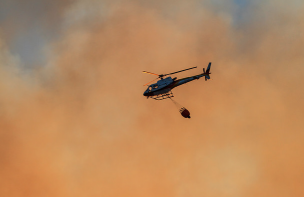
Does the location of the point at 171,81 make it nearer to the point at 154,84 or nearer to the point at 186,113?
the point at 154,84

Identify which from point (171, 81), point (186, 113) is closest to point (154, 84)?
point (171, 81)

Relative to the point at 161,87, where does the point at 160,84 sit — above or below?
above

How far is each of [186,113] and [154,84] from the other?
43.7ft

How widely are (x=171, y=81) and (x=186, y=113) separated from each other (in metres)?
11.3

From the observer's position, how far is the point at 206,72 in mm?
85562

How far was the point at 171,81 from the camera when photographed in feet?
274

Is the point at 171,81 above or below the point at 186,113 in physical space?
above

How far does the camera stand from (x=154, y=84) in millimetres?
83562

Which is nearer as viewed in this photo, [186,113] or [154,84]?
[186,113]

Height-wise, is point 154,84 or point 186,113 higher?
point 154,84

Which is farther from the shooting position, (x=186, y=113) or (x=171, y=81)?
(x=171, y=81)

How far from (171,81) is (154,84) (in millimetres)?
5161

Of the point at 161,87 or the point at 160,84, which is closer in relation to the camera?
the point at 161,87

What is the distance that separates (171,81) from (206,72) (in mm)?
11406
